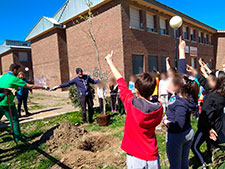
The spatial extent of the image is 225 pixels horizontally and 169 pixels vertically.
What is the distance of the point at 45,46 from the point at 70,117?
16.3m

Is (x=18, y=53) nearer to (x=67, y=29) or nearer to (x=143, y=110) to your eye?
(x=67, y=29)

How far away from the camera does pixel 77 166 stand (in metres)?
3.09

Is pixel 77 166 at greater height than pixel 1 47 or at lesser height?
lesser

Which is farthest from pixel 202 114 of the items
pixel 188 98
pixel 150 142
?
pixel 150 142

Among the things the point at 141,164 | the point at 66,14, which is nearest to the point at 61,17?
the point at 66,14

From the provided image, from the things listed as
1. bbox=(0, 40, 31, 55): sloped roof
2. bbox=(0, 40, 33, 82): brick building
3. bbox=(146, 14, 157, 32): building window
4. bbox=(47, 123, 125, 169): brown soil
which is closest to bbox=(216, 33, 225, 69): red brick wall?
bbox=(146, 14, 157, 32): building window

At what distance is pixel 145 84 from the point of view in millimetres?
1629

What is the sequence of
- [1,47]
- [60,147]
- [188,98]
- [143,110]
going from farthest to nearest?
[1,47]
[60,147]
[188,98]
[143,110]

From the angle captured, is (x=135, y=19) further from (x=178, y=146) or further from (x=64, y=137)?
(x=178, y=146)

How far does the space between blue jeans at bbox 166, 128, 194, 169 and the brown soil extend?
48.6 inches

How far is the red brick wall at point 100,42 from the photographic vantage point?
13.0 m

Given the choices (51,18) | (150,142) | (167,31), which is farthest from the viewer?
(51,18)

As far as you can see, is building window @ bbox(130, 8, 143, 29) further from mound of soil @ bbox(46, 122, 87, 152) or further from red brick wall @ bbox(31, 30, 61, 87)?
mound of soil @ bbox(46, 122, 87, 152)

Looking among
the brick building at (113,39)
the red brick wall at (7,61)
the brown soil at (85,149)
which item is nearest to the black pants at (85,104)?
the brown soil at (85,149)
